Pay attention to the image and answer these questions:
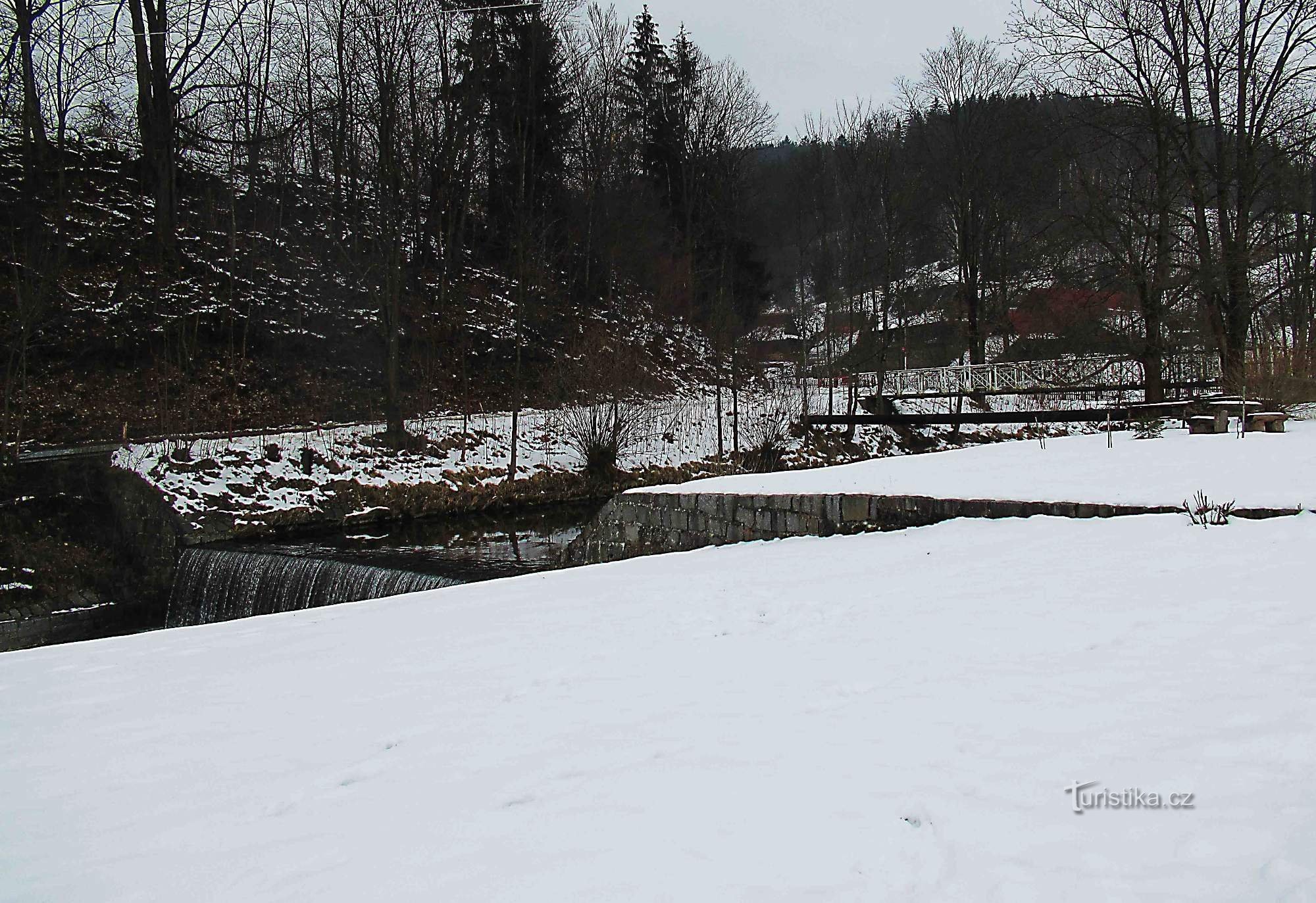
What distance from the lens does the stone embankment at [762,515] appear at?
7.12 metres

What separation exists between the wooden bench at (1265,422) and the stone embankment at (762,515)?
624 cm

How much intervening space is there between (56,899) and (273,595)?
9.36 metres

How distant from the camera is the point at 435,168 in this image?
24.3 metres

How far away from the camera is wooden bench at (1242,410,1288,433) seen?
11.4m

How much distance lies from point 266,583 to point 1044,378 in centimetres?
2105

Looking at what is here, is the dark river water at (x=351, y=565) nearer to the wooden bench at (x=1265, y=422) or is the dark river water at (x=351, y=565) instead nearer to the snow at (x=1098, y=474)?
the snow at (x=1098, y=474)

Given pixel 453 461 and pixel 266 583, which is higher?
pixel 453 461

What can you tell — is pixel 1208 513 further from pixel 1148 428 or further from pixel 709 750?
pixel 1148 428

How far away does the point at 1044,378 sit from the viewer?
2398cm

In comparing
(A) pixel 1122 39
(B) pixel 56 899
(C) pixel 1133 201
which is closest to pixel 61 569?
(B) pixel 56 899

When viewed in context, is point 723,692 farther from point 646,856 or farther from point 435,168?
point 435,168

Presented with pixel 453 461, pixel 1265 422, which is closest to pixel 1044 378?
pixel 1265 422

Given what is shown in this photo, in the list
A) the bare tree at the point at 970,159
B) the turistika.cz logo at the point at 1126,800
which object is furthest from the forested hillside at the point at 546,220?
the turistika.cz logo at the point at 1126,800

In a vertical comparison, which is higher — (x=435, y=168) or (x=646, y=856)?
(x=435, y=168)
